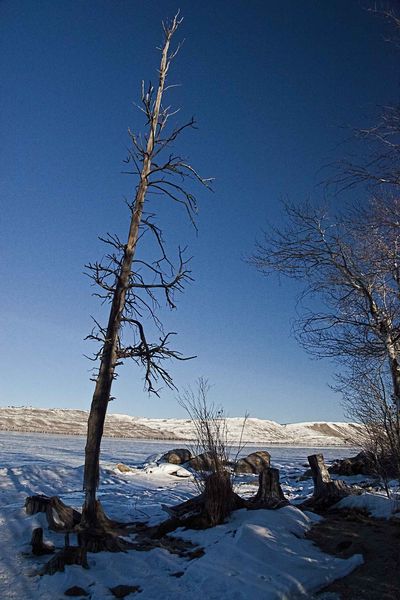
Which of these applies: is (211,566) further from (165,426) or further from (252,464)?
(165,426)

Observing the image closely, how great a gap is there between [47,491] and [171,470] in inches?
184

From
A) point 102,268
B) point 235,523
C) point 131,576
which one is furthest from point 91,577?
point 102,268

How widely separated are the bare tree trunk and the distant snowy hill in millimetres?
49273

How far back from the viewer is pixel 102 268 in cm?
585

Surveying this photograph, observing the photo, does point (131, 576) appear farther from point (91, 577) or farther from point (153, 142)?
point (153, 142)

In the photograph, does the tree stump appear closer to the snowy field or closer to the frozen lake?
the snowy field

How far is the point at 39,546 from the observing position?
4.26 m

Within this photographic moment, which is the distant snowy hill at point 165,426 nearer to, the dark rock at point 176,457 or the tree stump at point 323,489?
the dark rock at point 176,457

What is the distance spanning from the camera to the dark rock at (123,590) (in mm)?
3459

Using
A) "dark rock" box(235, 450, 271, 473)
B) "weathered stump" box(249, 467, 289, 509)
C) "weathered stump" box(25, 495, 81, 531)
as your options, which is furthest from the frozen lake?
"weathered stump" box(25, 495, 81, 531)

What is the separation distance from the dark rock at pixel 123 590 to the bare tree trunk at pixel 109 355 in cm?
144

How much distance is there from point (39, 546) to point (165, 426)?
66440 mm

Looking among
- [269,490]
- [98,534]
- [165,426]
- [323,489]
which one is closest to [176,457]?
[323,489]

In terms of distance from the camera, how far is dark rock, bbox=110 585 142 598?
3.46m
